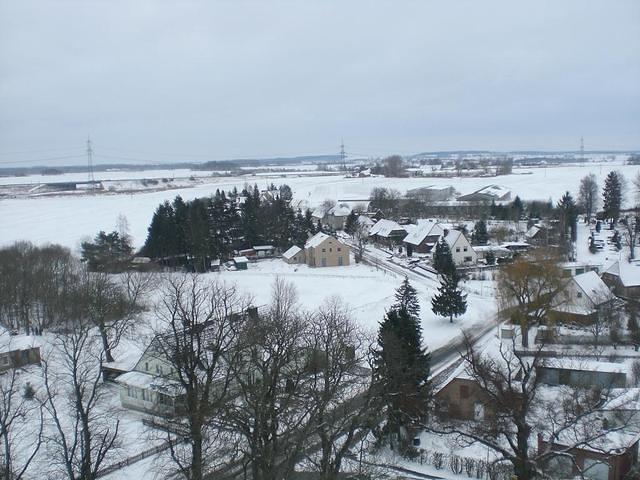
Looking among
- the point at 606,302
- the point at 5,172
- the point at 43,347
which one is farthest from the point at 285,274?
the point at 5,172

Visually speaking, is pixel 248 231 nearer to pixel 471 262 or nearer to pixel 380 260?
pixel 380 260

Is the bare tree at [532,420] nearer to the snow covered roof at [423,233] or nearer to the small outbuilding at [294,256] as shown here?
the small outbuilding at [294,256]

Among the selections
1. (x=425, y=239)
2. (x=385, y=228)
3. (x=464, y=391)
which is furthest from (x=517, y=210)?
(x=464, y=391)

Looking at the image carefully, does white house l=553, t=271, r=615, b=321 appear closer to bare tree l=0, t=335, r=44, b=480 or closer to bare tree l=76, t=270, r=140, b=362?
bare tree l=76, t=270, r=140, b=362

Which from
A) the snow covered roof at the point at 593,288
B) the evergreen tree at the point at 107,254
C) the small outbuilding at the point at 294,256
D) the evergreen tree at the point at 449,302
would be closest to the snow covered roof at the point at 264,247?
the small outbuilding at the point at 294,256

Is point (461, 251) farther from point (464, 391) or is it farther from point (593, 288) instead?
point (464, 391)

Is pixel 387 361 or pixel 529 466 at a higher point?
pixel 387 361

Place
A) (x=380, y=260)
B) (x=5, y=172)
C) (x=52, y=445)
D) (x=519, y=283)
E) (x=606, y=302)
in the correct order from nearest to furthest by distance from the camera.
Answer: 1. (x=52, y=445)
2. (x=519, y=283)
3. (x=606, y=302)
4. (x=380, y=260)
5. (x=5, y=172)
